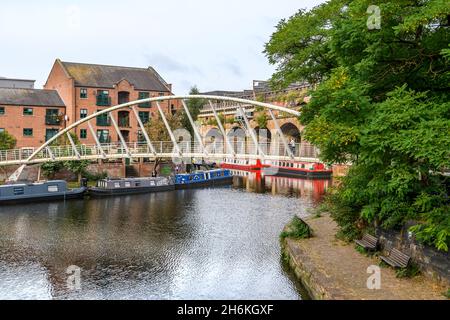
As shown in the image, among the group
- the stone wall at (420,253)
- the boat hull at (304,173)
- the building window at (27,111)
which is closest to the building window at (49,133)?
the building window at (27,111)

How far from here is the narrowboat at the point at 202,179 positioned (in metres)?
48.6

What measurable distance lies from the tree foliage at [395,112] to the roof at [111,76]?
45.8 m

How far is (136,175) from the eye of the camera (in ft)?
177

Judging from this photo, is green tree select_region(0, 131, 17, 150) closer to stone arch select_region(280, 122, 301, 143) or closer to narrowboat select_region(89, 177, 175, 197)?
narrowboat select_region(89, 177, 175, 197)

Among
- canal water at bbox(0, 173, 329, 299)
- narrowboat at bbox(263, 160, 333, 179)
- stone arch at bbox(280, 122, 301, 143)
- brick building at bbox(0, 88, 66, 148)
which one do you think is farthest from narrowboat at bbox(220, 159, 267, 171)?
canal water at bbox(0, 173, 329, 299)

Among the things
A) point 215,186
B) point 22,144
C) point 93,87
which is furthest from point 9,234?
point 93,87

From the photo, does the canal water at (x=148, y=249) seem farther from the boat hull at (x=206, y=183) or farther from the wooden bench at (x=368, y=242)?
the boat hull at (x=206, y=183)

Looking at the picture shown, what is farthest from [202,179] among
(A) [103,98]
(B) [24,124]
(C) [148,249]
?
(C) [148,249]

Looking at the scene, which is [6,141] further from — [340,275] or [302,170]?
[340,275]

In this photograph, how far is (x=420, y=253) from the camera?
15.4m

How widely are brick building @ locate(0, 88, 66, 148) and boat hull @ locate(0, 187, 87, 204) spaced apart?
1685 cm

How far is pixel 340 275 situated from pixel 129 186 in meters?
30.9
